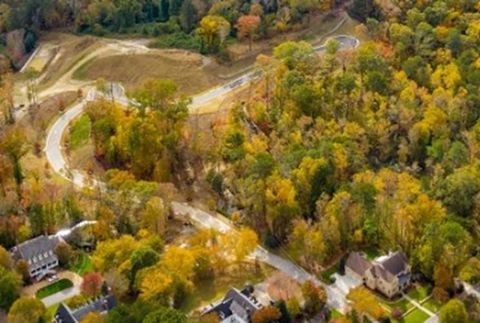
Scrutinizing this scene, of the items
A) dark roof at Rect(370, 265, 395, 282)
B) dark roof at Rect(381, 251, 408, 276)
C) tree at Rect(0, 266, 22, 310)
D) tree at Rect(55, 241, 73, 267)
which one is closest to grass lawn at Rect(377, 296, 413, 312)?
dark roof at Rect(370, 265, 395, 282)

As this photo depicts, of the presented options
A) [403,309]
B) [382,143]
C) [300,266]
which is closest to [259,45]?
[382,143]

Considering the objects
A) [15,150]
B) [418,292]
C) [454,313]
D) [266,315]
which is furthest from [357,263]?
[15,150]

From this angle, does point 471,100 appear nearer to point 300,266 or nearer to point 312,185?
point 312,185

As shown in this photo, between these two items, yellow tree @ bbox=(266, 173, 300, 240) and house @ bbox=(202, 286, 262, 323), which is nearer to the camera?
house @ bbox=(202, 286, 262, 323)

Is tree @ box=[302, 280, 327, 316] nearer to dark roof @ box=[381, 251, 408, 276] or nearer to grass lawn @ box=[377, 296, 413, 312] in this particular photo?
grass lawn @ box=[377, 296, 413, 312]

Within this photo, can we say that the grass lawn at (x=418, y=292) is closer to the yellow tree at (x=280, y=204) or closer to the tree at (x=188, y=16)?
the yellow tree at (x=280, y=204)

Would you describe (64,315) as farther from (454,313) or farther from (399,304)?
(454,313)
